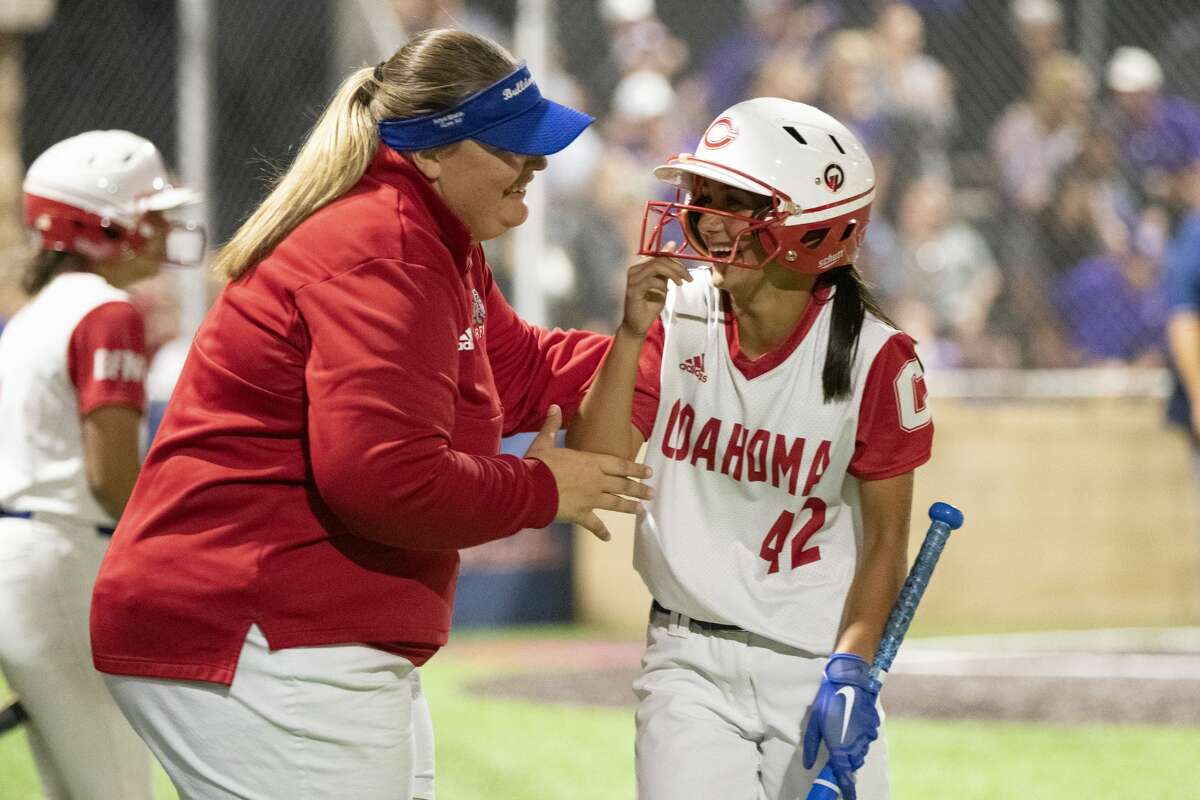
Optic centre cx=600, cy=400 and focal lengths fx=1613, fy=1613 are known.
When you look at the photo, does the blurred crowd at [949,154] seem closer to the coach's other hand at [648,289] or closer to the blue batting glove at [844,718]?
the coach's other hand at [648,289]

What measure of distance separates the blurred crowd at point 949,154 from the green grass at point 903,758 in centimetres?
364

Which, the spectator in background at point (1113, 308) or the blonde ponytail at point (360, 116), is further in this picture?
the spectator in background at point (1113, 308)

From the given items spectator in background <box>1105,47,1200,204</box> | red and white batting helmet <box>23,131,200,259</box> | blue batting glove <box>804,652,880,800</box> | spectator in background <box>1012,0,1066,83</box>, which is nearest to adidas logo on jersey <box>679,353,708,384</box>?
blue batting glove <box>804,652,880,800</box>

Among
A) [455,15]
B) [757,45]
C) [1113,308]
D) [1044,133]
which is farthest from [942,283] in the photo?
[455,15]

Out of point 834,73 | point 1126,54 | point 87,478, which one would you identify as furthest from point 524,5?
point 87,478

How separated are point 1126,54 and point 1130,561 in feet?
11.0

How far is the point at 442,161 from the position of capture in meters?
2.89

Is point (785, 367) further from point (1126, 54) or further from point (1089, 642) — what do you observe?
point (1126, 54)

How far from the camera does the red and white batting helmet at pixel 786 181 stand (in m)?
3.31

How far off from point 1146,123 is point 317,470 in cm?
934

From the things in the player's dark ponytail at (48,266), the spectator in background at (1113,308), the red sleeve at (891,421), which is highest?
the red sleeve at (891,421)

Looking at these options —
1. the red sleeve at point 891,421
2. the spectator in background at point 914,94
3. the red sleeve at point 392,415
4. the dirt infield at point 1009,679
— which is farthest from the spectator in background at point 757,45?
the red sleeve at point 392,415

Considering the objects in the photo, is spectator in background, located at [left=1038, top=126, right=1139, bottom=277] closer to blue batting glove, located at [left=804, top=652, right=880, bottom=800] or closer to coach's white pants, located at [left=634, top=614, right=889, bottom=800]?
coach's white pants, located at [left=634, top=614, right=889, bottom=800]

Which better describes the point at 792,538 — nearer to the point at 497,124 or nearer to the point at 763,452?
the point at 763,452
